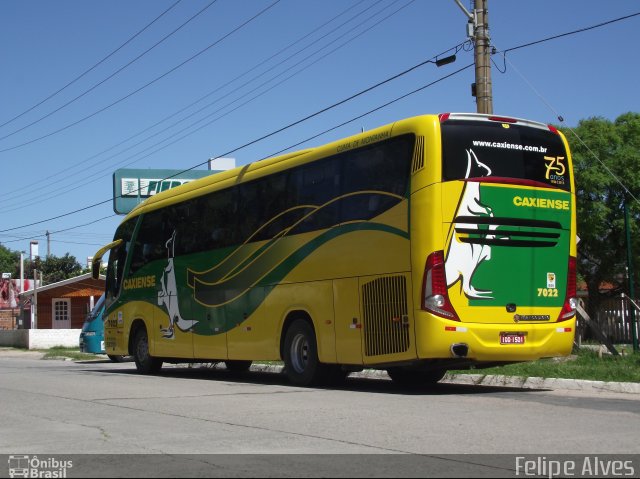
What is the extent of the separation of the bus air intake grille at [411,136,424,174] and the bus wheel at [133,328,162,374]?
1007 cm

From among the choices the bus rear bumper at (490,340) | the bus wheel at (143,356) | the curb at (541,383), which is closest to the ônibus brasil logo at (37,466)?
the bus rear bumper at (490,340)

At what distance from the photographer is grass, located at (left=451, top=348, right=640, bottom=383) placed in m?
13.5

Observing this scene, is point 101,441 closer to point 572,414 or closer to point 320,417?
point 320,417

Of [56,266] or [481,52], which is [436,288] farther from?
[56,266]

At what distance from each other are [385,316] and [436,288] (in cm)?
115

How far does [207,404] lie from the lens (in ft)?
37.7

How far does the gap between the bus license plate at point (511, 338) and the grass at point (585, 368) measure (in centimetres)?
216

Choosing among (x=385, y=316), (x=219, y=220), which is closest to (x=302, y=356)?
(x=385, y=316)

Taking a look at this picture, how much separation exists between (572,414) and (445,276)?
8.85 feet

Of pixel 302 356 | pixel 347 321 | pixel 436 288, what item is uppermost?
pixel 436 288

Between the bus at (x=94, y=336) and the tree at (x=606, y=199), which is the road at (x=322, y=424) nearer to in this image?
the bus at (x=94, y=336)

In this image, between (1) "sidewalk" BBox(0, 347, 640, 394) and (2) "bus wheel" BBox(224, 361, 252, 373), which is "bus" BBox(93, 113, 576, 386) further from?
(2) "bus wheel" BBox(224, 361, 252, 373)

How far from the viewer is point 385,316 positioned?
12.4m

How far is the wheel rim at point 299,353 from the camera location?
47.2 ft
